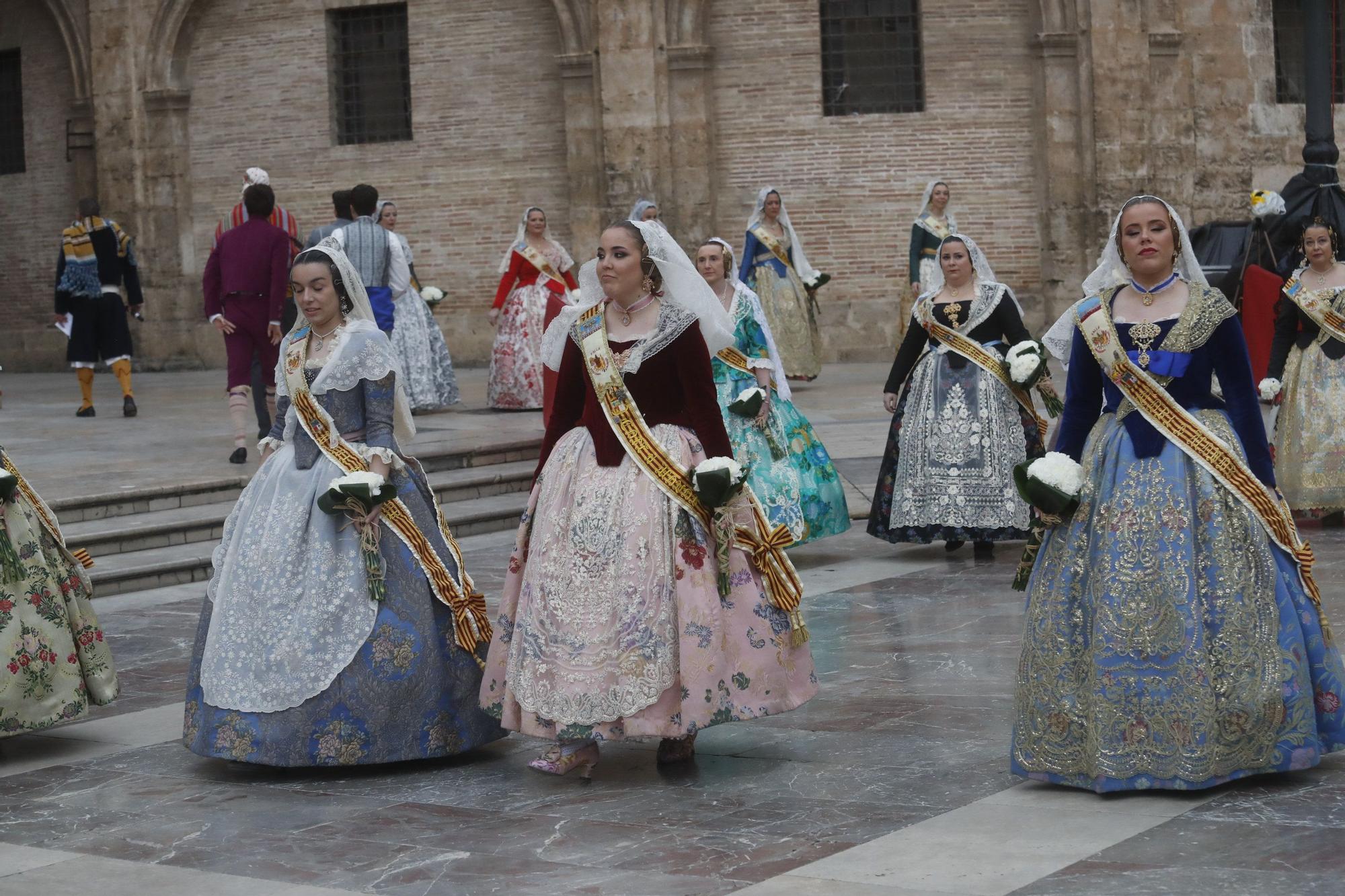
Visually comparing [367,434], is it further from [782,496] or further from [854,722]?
[782,496]

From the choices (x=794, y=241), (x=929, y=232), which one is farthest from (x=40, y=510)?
(x=794, y=241)

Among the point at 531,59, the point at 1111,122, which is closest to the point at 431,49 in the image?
the point at 531,59

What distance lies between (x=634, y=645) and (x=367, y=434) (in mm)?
1271

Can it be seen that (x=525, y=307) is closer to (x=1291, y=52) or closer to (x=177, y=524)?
(x=177, y=524)

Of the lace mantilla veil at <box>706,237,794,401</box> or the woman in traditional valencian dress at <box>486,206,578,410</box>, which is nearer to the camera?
the lace mantilla veil at <box>706,237,794,401</box>

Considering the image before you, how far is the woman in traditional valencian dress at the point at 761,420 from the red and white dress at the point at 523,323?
5.88 m

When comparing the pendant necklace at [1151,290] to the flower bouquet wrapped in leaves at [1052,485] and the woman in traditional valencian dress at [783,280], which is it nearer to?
the flower bouquet wrapped in leaves at [1052,485]

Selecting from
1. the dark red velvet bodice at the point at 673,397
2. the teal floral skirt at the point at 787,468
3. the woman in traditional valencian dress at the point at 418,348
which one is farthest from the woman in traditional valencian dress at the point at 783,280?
the dark red velvet bodice at the point at 673,397

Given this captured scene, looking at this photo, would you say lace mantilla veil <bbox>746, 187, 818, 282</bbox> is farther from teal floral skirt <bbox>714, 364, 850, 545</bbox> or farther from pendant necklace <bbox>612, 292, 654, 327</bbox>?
pendant necklace <bbox>612, 292, 654, 327</bbox>

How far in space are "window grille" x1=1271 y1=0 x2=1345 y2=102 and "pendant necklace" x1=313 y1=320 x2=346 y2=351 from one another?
16.3 meters

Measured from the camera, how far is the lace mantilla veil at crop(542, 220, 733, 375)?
5902 millimetres

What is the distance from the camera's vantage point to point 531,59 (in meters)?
20.7

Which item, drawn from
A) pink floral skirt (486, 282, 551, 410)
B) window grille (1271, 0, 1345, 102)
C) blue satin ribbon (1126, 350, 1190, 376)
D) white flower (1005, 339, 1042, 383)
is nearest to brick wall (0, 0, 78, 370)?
pink floral skirt (486, 282, 551, 410)

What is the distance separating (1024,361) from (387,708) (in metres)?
3.41
